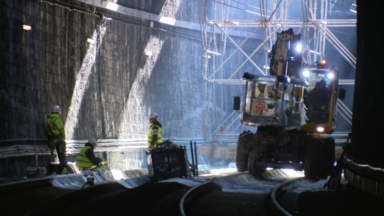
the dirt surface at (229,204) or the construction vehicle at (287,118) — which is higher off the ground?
the construction vehicle at (287,118)

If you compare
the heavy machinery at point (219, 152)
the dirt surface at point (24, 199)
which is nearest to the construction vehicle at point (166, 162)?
the dirt surface at point (24, 199)

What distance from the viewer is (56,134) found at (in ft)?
44.1

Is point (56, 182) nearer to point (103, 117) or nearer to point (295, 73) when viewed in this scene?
point (103, 117)

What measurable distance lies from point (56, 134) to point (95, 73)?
141 inches

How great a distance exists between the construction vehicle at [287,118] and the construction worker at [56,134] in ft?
16.1

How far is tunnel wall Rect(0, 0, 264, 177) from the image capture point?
1304 centimetres

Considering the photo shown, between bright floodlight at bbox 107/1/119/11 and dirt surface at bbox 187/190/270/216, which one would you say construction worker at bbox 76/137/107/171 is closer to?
dirt surface at bbox 187/190/270/216

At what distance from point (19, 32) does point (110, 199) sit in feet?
20.3

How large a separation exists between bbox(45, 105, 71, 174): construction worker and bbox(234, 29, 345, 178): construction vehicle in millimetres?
4912

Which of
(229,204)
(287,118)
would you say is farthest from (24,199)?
(287,118)

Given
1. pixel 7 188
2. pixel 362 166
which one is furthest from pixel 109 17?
pixel 362 166

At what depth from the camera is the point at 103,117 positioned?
55.2ft

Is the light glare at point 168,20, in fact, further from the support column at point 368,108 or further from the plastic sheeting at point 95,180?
the support column at point 368,108

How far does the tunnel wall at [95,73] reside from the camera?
13039 millimetres
